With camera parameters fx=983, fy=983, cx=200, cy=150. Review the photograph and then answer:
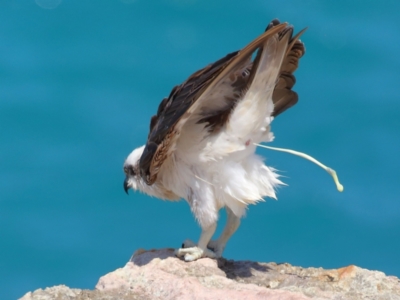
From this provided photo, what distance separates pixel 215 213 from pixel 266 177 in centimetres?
38

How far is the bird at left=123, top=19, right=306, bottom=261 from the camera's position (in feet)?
15.9

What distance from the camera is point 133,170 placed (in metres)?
5.45

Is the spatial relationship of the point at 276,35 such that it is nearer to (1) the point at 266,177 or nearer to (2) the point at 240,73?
(2) the point at 240,73

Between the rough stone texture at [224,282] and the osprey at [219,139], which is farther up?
the osprey at [219,139]

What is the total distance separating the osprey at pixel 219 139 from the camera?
486 cm

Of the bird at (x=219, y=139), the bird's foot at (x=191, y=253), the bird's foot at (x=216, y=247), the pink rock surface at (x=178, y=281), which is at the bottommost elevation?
the pink rock surface at (x=178, y=281)

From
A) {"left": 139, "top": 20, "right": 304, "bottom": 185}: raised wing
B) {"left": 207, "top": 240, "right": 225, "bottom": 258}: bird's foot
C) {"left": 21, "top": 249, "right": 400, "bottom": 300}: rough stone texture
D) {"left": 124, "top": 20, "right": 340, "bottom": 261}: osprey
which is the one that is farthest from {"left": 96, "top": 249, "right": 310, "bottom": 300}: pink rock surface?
{"left": 139, "top": 20, "right": 304, "bottom": 185}: raised wing

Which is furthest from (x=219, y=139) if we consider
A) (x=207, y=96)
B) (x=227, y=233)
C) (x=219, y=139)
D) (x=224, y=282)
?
(x=224, y=282)

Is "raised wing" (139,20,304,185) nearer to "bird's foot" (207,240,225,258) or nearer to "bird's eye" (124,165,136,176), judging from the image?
"bird's eye" (124,165,136,176)

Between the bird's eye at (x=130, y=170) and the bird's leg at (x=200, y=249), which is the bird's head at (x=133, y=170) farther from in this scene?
the bird's leg at (x=200, y=249)

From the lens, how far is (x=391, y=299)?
4.59m

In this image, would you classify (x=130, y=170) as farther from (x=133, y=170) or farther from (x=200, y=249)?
(x=200, y=249)

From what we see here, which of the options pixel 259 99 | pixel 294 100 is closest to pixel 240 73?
pixel 259 99

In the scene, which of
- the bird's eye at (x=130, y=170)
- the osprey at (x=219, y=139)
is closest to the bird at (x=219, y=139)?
the osprey at (x=219, y=139)
